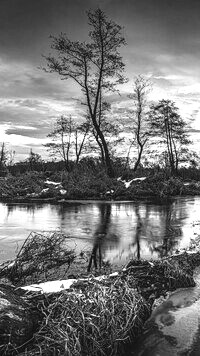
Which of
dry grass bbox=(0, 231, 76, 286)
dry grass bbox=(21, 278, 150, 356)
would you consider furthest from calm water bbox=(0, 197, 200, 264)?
dry grass bbox=(21, 278, 150, 356)

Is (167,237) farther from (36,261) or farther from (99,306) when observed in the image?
(99,306)

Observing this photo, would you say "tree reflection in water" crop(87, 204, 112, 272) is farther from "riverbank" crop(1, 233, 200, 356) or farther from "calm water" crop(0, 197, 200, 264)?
"riverbank" crop(1, 233, 200, 356)

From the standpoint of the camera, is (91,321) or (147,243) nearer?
(91,321)

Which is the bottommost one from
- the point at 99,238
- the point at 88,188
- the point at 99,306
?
the point at 99,238

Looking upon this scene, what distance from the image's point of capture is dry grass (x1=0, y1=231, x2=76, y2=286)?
5207 mm

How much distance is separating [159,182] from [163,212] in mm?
9059

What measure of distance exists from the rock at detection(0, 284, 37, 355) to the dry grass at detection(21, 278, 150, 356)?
11cm

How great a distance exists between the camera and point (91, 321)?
3.30 m

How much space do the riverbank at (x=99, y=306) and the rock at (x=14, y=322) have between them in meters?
0.07

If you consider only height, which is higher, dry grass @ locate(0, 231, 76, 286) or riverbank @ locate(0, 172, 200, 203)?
riverbank @ locate(0, 172, 200, 203)

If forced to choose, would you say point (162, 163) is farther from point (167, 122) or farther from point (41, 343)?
point (41, 343)

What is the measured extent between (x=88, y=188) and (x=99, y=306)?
18724 mm

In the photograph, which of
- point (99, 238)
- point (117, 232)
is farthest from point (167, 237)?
point (99, 238)

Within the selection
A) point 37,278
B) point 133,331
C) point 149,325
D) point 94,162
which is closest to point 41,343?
point 133,331
